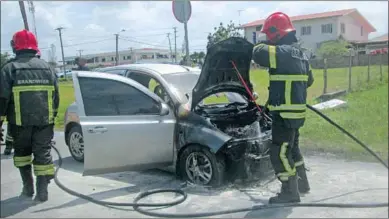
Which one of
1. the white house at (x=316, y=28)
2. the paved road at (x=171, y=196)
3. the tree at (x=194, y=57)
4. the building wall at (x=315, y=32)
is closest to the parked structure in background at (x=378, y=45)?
the white house at (x=316, y=28)

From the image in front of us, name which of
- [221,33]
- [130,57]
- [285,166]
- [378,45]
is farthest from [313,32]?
[130,57]

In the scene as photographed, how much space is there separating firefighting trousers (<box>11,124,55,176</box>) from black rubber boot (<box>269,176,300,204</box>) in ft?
8.48

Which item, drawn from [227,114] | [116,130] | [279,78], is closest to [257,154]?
[227,114]

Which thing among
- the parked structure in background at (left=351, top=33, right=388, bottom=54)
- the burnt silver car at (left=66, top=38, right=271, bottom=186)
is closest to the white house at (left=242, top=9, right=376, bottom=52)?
the burnt silver car at (left=66, top=38, right=271, bottom=186)

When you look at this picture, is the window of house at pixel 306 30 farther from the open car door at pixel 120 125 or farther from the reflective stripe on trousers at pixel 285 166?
the open car door at pixel 120 125

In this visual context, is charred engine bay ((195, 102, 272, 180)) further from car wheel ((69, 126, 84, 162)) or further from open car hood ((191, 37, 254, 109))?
car wheel ((69, 126, 84, 162))

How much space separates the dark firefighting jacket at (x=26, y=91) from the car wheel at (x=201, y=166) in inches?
66.8

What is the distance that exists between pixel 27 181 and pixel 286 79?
321 cm

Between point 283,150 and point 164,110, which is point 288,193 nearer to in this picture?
point 283,150

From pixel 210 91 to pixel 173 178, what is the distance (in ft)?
4.21

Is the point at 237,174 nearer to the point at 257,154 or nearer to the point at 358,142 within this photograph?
the point at 257,154

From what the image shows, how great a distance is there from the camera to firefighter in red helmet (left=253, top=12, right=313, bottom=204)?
153 inches

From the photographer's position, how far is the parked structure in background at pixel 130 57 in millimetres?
8242

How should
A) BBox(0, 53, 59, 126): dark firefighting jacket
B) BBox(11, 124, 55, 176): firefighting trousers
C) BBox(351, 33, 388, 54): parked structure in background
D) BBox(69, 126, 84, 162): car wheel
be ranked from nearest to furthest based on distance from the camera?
BBox(351, 33, 388, 54): parked structure in background < BBox(0, 53, 59, 126): dark firefighting jacket < BBox(11, 124, 55, 176): firefighting trousers < BBox(69, 126, 84, 162): car wheel
